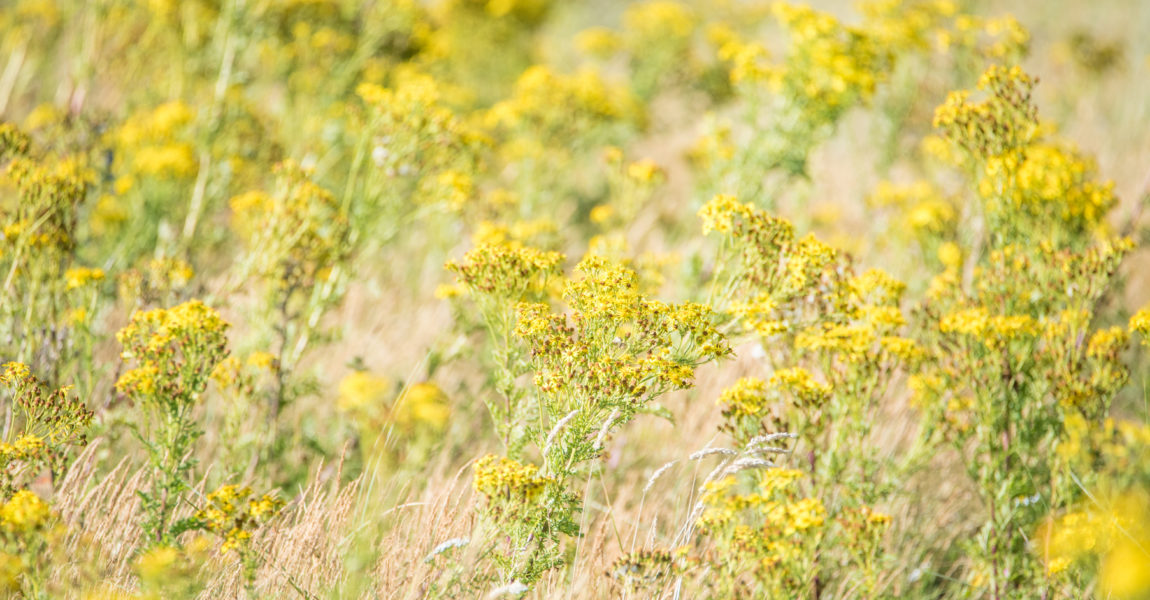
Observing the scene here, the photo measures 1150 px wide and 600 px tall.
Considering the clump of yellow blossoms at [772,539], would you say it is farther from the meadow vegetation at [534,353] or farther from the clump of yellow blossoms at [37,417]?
the clump of yellow blossoms at [37,417]

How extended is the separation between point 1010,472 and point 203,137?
4.77 metres

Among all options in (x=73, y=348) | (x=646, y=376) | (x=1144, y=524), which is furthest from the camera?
(x=73, y=348)

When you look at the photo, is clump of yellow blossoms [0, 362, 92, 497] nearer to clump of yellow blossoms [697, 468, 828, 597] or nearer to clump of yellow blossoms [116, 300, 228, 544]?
clump of yellow blossoms [116, 300, 228, 544]

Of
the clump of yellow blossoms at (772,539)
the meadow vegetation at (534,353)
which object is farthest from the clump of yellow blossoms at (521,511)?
the clump of yellow blossoms at (772,539)

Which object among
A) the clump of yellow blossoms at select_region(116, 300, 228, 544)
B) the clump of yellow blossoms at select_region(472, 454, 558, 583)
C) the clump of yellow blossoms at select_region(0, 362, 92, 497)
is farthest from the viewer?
the clump of yellow blossoms at select_region(116, 300, 228, 544)

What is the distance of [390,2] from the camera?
5.27 meters

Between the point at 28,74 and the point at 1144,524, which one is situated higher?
the point at 28,74

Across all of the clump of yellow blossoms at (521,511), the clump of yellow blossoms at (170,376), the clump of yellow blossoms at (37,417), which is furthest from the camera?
the clump of yellow blossoms at (170,376)

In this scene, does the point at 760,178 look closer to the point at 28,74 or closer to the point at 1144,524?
the point at 1144,524

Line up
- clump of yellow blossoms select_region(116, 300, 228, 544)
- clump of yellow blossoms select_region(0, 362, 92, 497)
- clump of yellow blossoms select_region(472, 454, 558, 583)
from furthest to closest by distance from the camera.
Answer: clump of yellow blossoms select_region(116, 300, 228, 544) < clump of yellow blossoms select_region(0, 362, 92, 497) < clump of yellow blossoms select_region(472, 454, 558, 583)

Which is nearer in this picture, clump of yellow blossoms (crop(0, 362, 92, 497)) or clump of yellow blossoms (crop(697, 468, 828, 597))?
clump of yellow blossoms (crop(697, 468, 828, 597))

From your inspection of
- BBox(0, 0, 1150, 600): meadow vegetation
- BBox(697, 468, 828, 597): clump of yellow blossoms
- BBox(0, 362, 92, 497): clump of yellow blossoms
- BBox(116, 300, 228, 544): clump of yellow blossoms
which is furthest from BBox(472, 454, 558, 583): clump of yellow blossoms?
BBox(0, 362, 92, 497): clump of yellow blossoms

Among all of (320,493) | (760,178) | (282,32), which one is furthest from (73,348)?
(760,178)

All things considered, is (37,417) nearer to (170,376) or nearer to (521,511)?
(170,376)
